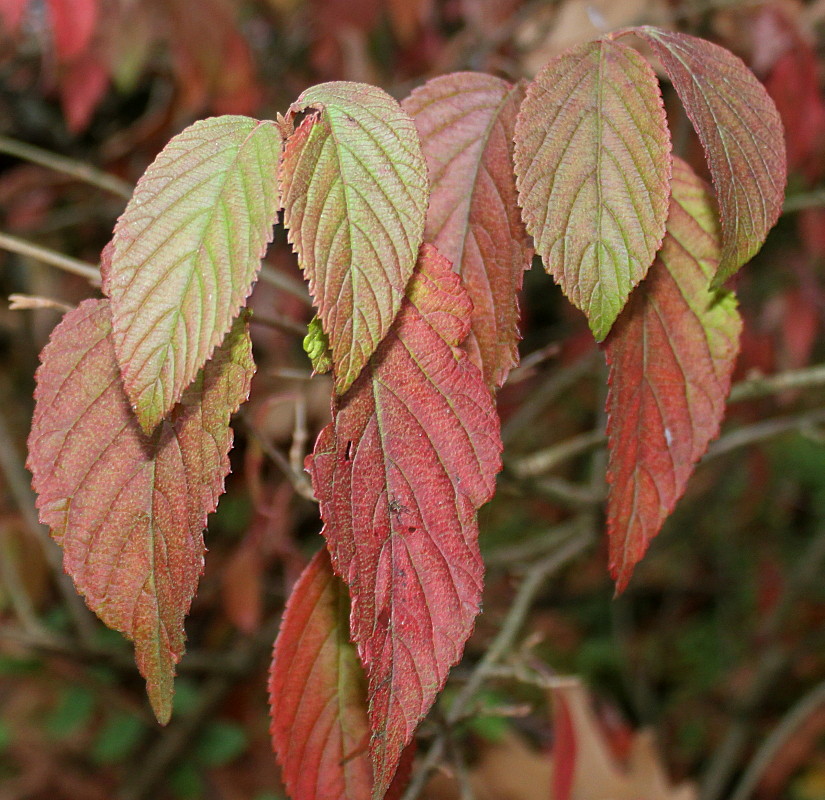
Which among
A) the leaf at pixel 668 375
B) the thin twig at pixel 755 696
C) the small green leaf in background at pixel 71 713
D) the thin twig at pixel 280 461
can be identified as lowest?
the thin twig at pixel 755 696

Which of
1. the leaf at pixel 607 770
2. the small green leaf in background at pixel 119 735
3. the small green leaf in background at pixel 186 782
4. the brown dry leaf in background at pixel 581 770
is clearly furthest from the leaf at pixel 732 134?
the small green leaf in background at pixel 186 782

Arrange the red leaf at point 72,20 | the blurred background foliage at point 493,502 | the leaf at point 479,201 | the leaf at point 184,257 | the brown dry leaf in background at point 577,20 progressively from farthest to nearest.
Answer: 1. the brown dry leaf in background at point 577,20
2. the blurred background foliage at point 493,502
3. the red leaf at point 72,20
4. the leaf at point 479,201
5. the leaf at point 184,257

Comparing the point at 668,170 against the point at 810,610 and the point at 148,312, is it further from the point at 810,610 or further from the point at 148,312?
the point at 810,610

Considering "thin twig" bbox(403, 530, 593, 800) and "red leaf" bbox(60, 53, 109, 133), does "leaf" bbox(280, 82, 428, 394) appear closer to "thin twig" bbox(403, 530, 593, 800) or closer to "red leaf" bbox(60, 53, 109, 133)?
"thin twig" bbox(403, 530, 593, 800)

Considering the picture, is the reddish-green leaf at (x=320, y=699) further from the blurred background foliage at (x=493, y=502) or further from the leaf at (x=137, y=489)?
the blurred background foliage at (x=493, y=502)

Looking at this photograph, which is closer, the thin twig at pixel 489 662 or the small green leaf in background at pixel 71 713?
the thin twig at pixel 489 662

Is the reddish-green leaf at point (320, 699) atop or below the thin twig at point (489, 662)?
atop

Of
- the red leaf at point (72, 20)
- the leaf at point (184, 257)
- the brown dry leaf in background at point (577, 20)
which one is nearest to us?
the leaf at point (184, 257)
